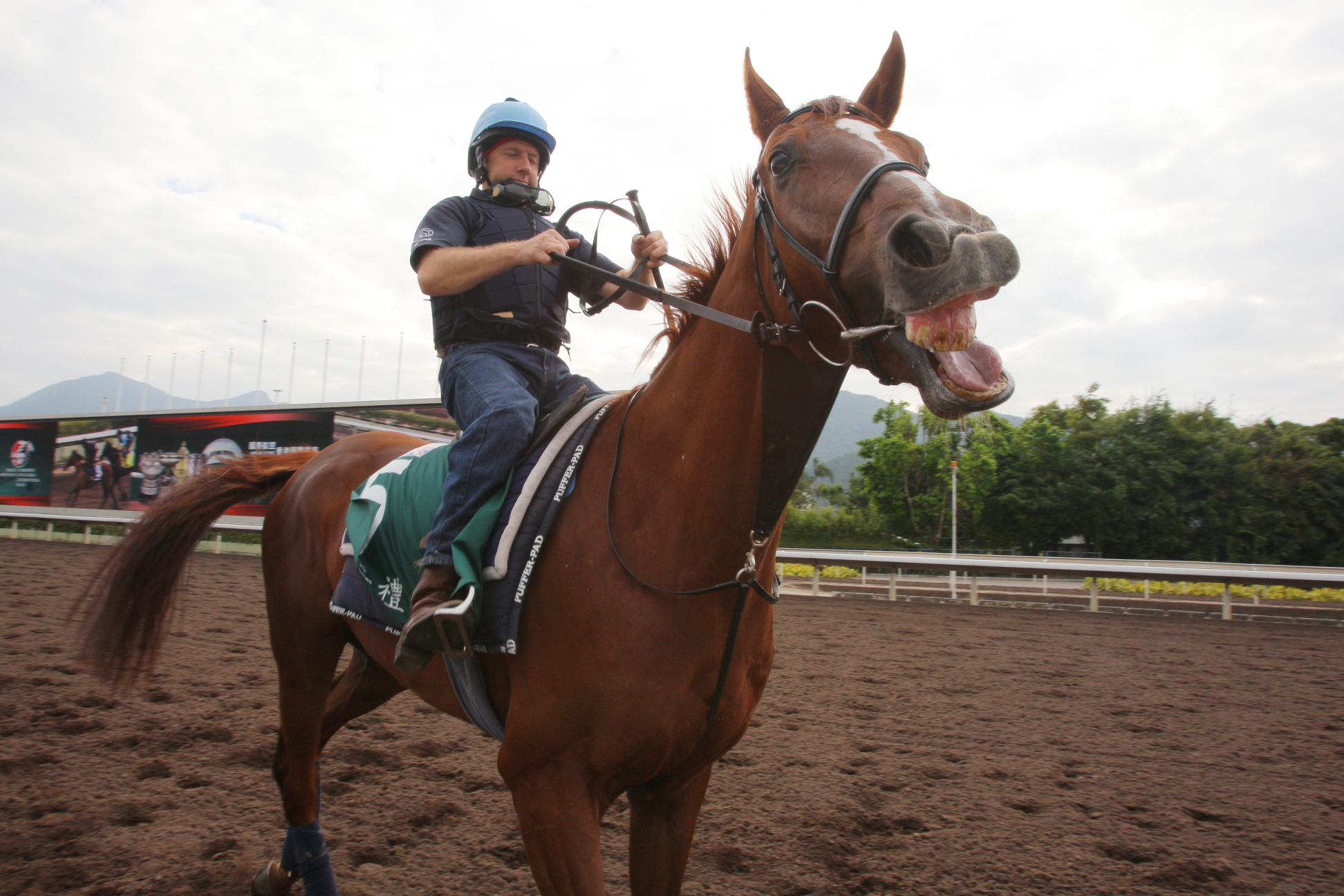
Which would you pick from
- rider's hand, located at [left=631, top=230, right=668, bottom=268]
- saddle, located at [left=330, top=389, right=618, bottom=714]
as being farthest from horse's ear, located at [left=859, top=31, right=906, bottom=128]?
saddle, located at [left=330, top=389, right=618, bottom=714]

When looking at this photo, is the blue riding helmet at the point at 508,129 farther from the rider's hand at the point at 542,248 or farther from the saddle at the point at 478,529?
the saddle at the point at 478,529

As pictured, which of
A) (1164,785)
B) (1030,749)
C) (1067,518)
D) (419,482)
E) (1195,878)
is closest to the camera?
(419,482)

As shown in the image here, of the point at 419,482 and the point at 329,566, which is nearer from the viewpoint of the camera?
the point at 419,482

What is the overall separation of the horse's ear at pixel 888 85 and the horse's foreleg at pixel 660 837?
189cm

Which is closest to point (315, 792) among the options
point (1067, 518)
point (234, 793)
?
point (234, 793)

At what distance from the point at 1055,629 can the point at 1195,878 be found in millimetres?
8491

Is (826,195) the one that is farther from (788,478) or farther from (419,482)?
(419,482)

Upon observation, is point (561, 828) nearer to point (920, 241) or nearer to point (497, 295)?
point (920, 241)

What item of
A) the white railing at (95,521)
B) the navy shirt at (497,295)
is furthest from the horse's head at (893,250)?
the white railing at (95,521)

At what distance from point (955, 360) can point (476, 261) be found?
51.8 inches

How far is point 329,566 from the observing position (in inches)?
109

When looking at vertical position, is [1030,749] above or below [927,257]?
below

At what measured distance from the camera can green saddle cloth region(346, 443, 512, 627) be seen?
2.28m

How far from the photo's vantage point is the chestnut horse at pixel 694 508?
51.5 inches
